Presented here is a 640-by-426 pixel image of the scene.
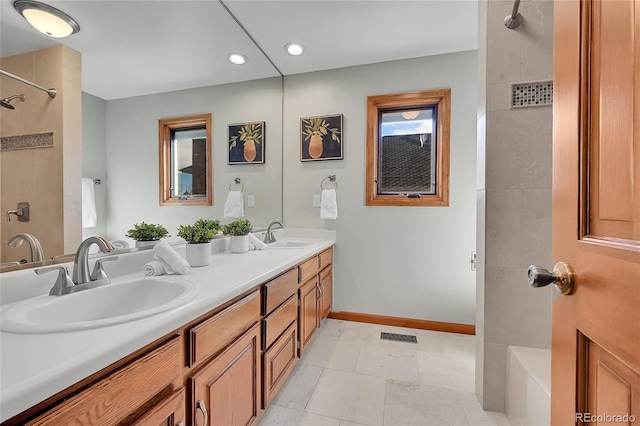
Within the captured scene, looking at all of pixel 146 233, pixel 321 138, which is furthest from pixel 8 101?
pixel 321 138

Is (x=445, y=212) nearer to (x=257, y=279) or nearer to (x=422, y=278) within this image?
(x=422, y=278)

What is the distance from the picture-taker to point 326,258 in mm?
2287

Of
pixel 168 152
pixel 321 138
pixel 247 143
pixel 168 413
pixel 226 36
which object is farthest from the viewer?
pixel 321 138

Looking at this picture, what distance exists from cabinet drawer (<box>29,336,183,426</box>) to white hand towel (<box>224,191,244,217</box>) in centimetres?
119

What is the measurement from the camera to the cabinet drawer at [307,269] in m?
1.68

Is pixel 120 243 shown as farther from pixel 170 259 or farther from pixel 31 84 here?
pixel 31 84

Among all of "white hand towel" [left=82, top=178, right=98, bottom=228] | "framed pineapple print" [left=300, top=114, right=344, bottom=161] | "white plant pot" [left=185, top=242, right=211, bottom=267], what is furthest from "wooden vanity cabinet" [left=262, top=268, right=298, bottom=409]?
"framed pineapple print" [left=300, top=114, right=344, bottom=161]

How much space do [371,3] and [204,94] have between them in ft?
4.05

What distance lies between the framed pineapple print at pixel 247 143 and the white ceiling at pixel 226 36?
342 mm

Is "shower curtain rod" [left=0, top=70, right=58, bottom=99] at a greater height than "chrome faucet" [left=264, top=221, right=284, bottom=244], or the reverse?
"shower curtain rod" [left=0, top=70, right=58, bottom=99]

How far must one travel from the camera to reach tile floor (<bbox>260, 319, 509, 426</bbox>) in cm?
135

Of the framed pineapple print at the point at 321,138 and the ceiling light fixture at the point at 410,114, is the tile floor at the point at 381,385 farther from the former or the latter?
the ceiling light fixture at the point at 410,114

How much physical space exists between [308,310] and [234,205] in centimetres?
94

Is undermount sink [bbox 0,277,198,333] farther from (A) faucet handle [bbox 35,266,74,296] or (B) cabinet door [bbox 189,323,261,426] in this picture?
(B) cabinet door [bbox 189,323,261,426]
